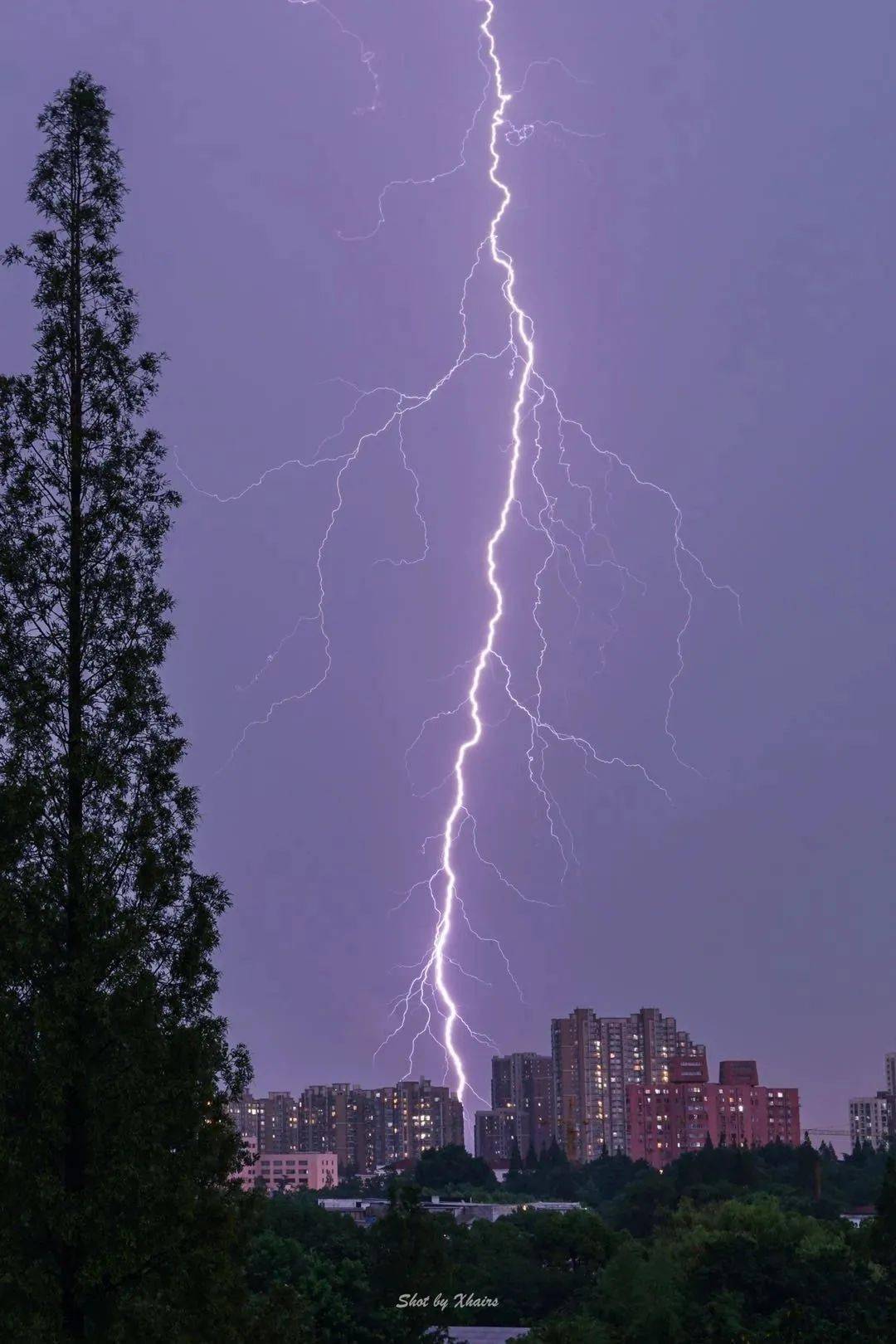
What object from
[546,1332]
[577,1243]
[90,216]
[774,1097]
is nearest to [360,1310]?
[546,1332]

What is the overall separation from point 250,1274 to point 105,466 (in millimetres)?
18196

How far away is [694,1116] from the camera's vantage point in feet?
244

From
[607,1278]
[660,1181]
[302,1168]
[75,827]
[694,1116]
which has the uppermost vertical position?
[75,827]

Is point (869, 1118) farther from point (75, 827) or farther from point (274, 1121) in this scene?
point (75, 827)

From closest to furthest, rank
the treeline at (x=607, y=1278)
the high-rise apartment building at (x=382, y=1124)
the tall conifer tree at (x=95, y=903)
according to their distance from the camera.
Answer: the tall conifer tree at (x=95, y=903) < the treeline at (x=607, y=1278) < the high-rise apartment building at (x=382, y=1124)

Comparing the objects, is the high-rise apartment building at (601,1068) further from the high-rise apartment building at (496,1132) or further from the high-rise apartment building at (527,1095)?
the high-rise apartment building at (496,1132)

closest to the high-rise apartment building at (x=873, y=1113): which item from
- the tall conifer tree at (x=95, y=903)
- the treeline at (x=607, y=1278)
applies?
the treeline at (x=607, y=1278)

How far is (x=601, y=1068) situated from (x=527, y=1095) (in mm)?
6782

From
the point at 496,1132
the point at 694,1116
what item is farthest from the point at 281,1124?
the point at 694,1116

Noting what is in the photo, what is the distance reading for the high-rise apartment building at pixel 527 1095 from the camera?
300 feet

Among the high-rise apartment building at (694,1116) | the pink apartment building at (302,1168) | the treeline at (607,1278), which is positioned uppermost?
the high-rise apartment building at (694,1116)

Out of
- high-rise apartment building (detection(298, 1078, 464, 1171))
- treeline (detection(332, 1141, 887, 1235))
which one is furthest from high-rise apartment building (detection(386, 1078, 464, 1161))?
treeline (detection(332, 1141, 887, 1235))

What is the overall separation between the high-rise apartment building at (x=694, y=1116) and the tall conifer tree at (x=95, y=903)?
222ft

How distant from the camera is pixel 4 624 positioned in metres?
9.02
